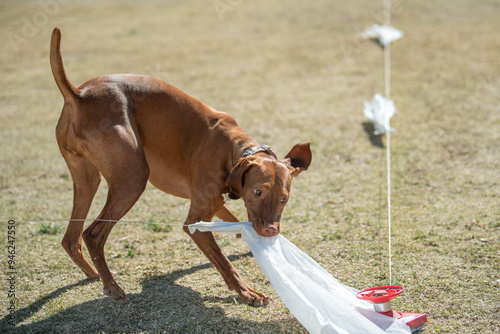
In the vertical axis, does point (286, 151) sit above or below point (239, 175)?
below

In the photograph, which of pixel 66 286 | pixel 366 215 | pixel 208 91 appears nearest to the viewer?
pixel 66 286

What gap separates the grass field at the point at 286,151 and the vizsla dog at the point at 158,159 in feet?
1.33

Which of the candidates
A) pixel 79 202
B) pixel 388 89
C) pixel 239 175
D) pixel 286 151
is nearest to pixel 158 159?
pixel 79 202

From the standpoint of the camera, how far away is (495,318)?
3508mm

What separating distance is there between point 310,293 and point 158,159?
71.0 inches

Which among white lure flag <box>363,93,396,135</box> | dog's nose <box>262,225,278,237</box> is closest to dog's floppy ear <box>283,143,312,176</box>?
dog's nose <box>262,225,278,237</box>

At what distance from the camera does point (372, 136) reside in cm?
751

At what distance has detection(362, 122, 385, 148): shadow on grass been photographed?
722 centimetres

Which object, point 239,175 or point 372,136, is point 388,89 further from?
point 239,175

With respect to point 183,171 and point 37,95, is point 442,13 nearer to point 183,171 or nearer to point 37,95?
point 37,95

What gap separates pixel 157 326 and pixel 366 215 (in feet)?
8.45

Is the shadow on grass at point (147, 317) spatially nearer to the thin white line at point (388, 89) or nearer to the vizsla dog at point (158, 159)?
the vizsla dog at point (158, 159)

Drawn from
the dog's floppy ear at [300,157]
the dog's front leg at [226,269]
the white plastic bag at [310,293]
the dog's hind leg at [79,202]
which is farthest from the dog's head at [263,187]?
the dog's hind leg at [79,202]

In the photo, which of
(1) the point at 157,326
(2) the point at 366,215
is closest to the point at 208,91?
(2) the point at 366,215
